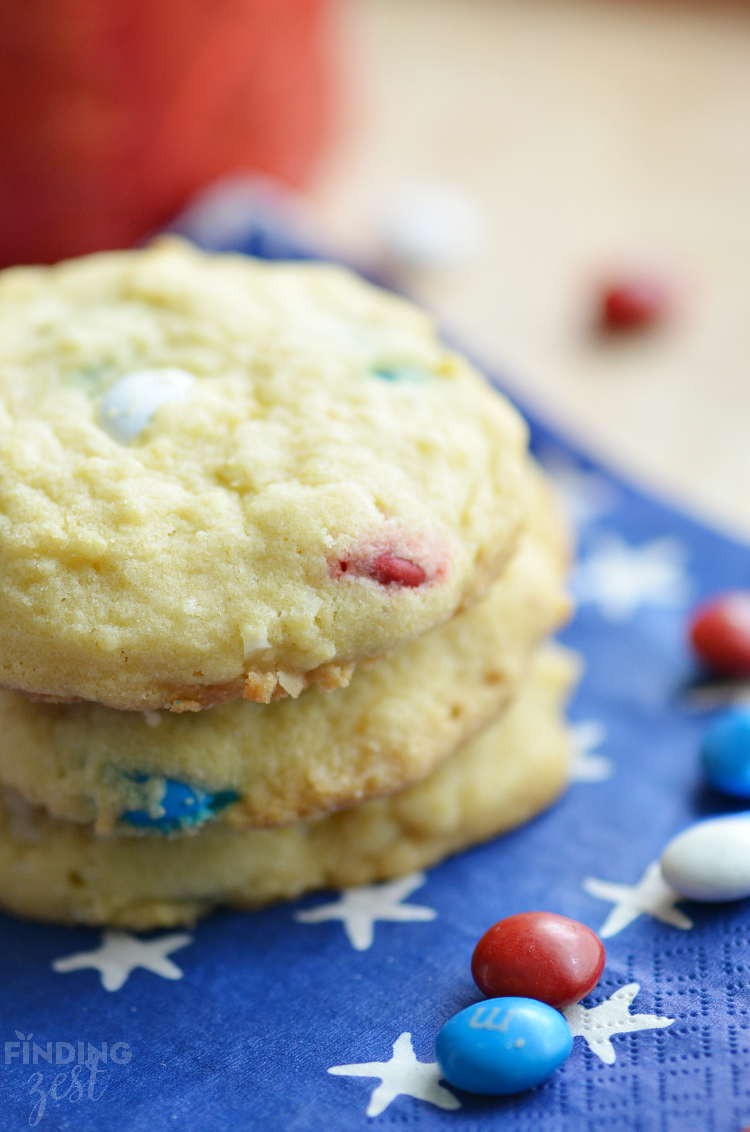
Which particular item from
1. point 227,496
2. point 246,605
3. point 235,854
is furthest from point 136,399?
point 235,854

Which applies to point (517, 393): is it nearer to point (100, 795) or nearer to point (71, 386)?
point (71, 386)

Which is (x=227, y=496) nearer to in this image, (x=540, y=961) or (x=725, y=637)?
(x=540, y=961)

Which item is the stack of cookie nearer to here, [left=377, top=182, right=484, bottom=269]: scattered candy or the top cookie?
the top cookie

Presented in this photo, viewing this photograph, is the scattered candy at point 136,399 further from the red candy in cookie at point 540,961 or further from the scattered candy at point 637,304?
the scattered candy at point 637,304

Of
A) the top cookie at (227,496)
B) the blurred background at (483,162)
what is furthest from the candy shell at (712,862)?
the blurred background at (483,162)

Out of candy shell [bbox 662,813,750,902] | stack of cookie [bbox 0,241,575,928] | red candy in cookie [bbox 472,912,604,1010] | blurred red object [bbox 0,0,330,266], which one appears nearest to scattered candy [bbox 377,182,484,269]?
blurred red object [bbox 0,0,330,266]
